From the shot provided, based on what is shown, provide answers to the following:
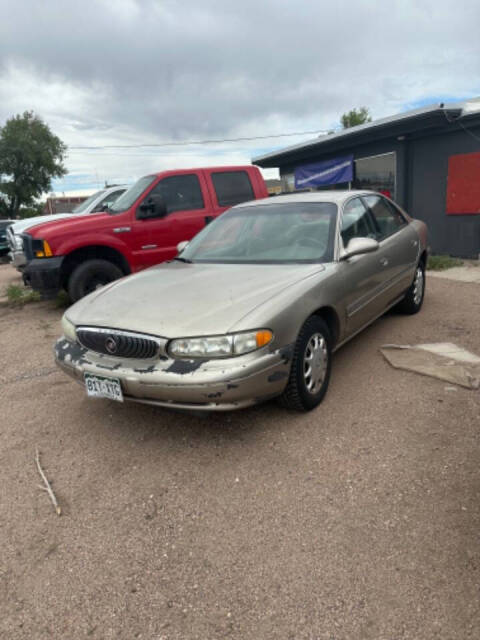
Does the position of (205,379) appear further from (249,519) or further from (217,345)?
(249,519)

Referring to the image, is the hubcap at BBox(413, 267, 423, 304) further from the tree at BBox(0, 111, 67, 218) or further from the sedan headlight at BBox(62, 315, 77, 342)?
the tree at BBox(0, 111, 67, 218)

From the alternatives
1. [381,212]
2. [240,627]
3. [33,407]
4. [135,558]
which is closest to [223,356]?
[135,558]

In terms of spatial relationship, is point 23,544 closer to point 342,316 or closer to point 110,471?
point 110,471

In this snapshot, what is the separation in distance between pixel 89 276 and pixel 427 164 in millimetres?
7441

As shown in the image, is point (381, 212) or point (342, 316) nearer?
point (342, 316)

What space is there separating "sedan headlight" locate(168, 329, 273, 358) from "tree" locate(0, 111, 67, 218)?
40104 millimetres

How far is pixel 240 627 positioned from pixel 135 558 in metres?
0.61

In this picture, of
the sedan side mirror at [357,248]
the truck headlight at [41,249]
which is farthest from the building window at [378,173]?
the truck headlight at [41,249]

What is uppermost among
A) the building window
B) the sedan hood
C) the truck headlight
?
the building window

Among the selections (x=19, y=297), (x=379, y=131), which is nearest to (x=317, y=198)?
(x=19, y=297)

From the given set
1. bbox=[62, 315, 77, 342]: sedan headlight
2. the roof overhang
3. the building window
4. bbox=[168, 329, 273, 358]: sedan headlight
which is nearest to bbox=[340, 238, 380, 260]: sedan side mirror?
bbox=[168, 329, 273, 358]: sedan headlight

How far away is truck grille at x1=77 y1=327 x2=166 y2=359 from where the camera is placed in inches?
109

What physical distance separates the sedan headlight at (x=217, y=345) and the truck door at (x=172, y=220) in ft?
12.8

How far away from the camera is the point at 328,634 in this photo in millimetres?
1729
